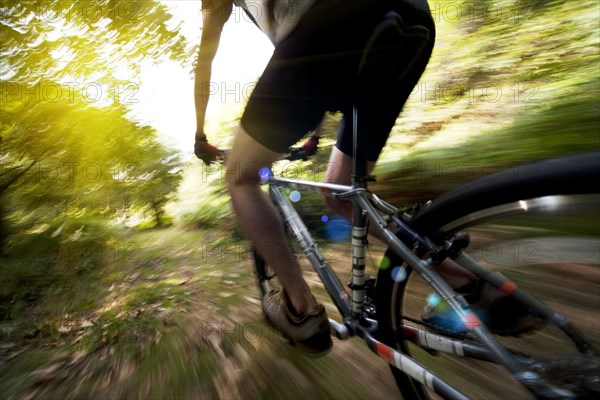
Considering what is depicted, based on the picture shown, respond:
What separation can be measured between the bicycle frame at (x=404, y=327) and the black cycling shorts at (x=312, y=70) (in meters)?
0.40

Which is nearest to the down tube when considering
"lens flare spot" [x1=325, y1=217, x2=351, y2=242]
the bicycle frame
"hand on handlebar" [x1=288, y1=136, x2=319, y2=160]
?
the bicycle frame

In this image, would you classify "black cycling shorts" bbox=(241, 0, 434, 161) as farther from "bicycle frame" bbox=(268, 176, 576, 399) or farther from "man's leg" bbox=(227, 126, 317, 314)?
"bicycle frame" bbox=(268, 176, 576, 399)

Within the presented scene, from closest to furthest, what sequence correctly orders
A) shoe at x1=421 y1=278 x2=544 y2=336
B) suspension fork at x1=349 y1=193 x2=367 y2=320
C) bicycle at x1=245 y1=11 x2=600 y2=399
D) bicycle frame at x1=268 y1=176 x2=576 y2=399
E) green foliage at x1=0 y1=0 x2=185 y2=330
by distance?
bicycle at x1=245 y1=11 x2=600 y2=399, bicycle frame at x1=268 y1=176 x2=576 y2=399, shoe at x1=421 y1=278 x2=544 y2=336, suspension fork at x1=349 y1=193 x2=367 y2=320, green foliage at x1=0 y1=0 x2=185 y2=330

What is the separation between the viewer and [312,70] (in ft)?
4.77

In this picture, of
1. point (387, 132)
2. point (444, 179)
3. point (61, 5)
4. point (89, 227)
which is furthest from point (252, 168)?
point (89, 227)

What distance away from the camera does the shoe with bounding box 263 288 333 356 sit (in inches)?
72.7

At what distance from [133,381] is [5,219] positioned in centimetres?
356

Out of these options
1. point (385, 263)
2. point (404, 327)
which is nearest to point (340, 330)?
point (404, 327)

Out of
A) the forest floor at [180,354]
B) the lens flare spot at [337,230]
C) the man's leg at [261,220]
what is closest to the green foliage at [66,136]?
the forest floor at [180,354]

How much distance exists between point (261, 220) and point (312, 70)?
2.45 feet

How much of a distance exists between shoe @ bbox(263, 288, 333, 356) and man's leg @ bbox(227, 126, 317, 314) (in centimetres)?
6

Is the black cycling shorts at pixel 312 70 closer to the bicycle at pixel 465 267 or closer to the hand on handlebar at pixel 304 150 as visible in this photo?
the bicycle at pixel 465 267

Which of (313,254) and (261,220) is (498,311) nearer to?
(313,254)

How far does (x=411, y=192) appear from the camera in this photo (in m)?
3.88
